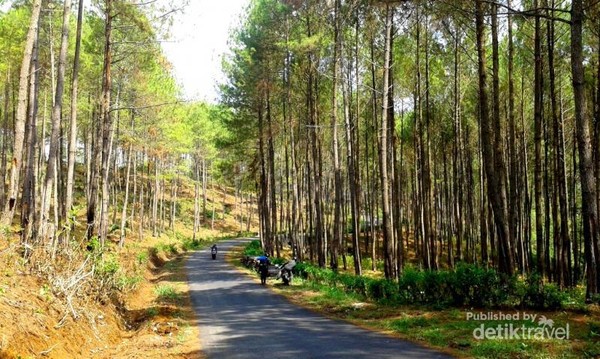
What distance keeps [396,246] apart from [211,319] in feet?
37.4

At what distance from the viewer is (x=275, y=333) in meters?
9.95

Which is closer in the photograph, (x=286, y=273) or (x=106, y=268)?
(x=106, y=268)

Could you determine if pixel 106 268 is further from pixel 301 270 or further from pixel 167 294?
pixel 301 270

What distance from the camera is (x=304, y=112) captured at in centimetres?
2755

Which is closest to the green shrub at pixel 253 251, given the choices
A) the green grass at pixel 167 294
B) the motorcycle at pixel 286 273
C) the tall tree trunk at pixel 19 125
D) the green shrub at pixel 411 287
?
the motorcycle at pixel 286 273

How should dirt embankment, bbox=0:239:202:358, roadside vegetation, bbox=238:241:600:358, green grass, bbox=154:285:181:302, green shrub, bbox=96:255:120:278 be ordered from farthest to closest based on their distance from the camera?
green grass, bbox=154:285:181:302 < green shrub, bbox=96:255:120:278 < roadside vegetation, bbox=238:241:600:358 < dirt embankment, bbox=0:239:202:358

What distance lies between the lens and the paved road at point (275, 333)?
26.3ft

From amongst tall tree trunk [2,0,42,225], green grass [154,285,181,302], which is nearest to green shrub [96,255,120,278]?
tall tree trunk [2,0,42,225]

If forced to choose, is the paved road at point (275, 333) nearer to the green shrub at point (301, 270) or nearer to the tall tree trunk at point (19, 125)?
the green shrub at point (301, 270)

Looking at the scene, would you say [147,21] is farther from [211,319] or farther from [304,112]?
[304,112]

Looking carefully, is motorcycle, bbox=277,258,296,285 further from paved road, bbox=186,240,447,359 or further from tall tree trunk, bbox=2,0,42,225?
tall tree trunk, bbox=2,0,42,225

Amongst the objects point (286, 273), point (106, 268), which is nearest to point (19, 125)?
point (106, 268)

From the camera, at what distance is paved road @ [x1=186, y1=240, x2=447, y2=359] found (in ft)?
26.3

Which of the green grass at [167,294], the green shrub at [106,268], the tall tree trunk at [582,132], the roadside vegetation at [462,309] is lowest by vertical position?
the green grass at [167,294]
